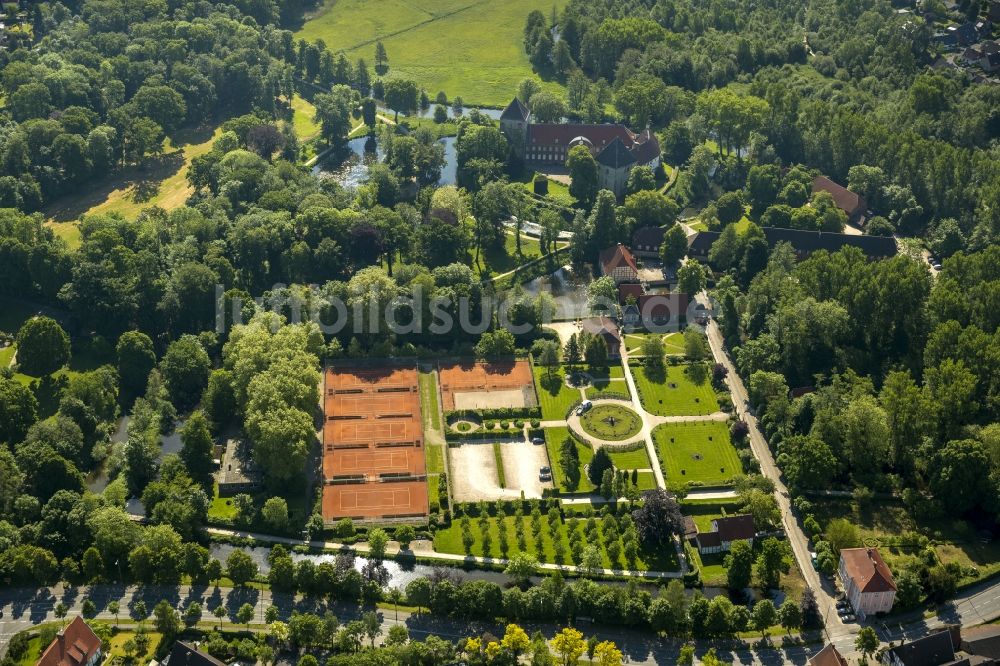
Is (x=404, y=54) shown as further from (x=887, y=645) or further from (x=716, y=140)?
(x=887, y=645)

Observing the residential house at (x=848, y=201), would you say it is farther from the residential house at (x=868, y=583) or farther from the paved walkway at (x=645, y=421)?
the residential house at (x=868, y=583)

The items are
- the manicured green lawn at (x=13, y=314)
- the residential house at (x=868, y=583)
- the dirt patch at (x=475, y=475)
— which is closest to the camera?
the residential house at (x=868, y=583)

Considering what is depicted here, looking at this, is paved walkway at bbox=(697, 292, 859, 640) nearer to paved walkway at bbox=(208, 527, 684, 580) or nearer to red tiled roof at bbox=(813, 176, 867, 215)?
paved walkway at bbox=(208, 527, 684, 580)

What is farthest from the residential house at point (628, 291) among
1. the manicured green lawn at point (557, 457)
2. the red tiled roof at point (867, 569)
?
the red tiled roof at point (867, 569)

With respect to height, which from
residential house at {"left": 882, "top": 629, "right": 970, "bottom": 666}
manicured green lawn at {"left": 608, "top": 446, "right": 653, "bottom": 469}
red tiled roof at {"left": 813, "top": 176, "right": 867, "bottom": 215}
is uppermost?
red tiled roof at {"left": 813, "top": 176, "right": 867, "bottom": 215}

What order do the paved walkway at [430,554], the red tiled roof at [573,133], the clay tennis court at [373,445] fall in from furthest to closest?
the red tiled roof at [573,133] < the clay tennis court at [373,445] < the paved walkway at [430,554]

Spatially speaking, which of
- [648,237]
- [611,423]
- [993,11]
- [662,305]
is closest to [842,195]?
[648,237]

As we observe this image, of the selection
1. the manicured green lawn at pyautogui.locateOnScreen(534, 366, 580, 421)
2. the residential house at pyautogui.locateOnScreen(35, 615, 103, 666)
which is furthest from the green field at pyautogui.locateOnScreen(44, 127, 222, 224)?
the residential house at pyautogui.locateOnScreen(35, 615, 103, 666)
